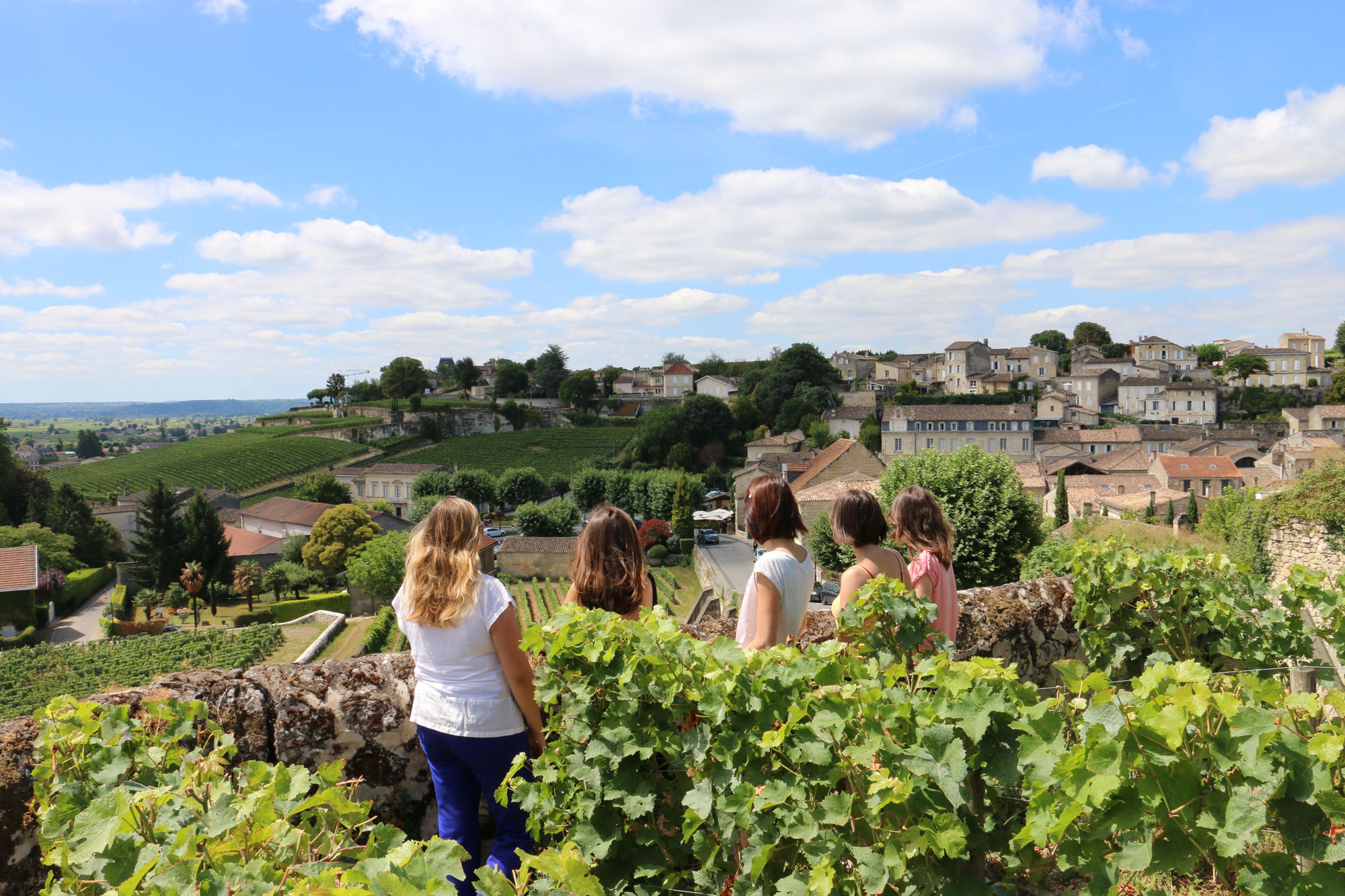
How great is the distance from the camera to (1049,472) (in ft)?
158

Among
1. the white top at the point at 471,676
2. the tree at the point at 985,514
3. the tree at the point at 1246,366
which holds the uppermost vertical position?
the tree at the point at 1246,366

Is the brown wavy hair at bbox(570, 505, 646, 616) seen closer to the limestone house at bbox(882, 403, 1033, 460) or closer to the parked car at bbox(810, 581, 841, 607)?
the parked car at bbox(810, 581, 841, 607)

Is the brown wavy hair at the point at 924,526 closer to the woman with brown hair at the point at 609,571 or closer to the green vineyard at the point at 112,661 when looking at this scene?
the woman with brown hair at the point at 609,571

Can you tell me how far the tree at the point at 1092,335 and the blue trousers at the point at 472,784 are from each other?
346ft

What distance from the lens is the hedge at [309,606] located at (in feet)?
126

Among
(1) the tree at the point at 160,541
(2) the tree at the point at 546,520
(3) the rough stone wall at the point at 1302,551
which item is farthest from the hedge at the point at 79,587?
(3) the rough stone wall at the point at 1302,551

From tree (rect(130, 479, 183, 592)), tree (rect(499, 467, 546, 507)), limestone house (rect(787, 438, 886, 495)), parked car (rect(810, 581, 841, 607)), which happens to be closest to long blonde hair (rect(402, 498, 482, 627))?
parked car (rect(810, 581, 841, 607))

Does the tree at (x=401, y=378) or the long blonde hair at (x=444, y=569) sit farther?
the tree at (x=401, y=378)

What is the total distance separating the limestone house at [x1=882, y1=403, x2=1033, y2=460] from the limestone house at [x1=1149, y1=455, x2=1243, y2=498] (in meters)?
14.6

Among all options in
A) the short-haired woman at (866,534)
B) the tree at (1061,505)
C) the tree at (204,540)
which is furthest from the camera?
the tree at (204,540)

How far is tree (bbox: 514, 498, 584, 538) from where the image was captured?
53469 mm

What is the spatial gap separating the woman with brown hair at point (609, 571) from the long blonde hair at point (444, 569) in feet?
1.82

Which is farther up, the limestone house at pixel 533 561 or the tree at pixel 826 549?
the tree at pixel 826 549

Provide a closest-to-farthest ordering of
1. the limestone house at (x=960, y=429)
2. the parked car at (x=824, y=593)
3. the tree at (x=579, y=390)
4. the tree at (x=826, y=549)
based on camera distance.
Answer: the parked car at (x=824, y=593) → the tree at (x=826, y=549) → the limestone house at (x=960, y=429) → the tree at (x=579, y=390)
